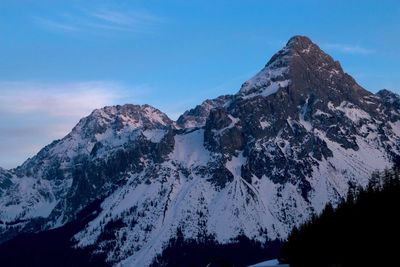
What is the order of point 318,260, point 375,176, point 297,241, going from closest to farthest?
point 318,260 → point 297,241 → point 375,176

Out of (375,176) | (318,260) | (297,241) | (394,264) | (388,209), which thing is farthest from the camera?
(375,176)

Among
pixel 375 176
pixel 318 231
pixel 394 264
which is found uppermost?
pixel 375 176

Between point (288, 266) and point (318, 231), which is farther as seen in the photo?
point (288, 266)

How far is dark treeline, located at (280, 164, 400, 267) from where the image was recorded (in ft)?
447

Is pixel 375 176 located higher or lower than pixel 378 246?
higher

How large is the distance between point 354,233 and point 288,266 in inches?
1491

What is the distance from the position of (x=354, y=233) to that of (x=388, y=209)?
9.57 metres

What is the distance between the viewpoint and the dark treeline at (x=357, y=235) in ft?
447

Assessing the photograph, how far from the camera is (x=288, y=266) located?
602 ft

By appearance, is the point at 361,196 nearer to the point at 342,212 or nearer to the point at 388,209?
the point at 342,212

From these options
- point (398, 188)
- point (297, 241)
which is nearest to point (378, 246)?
point (398, 188)

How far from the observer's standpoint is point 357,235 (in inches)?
5768

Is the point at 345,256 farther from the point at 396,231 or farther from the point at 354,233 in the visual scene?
the point at 396,231

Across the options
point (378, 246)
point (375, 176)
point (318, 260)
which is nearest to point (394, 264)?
point (378, 246)
